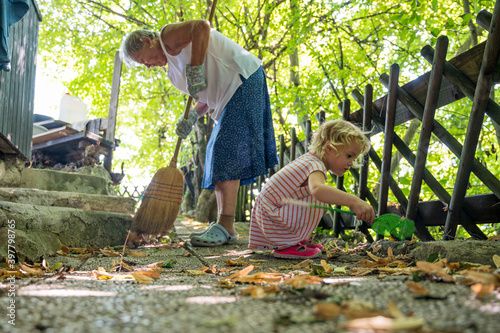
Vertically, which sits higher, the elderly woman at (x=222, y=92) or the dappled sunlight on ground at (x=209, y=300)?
the elderly woman at (x=222, y=92)

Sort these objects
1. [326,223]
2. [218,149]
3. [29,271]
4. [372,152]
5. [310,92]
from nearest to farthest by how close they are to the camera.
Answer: [29,271] → [218,149] → [372,152] → [326,223] → [310,92]

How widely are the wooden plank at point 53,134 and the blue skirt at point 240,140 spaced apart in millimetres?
4162

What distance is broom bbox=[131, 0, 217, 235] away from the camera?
2.85 m

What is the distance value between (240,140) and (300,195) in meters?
0.64

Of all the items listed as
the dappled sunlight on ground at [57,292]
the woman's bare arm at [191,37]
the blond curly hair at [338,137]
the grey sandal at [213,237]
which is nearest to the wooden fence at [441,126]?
the blond curly hair at [338,137]

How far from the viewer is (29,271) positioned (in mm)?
1617

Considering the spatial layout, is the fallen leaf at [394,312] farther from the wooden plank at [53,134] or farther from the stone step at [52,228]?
the wooden plank at [53,134]

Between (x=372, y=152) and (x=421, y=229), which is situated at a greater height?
(x=372, y=152)

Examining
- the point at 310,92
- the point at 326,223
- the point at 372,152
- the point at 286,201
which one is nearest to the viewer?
the point at 286,201

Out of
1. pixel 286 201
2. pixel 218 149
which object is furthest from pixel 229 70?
pixel 286 201

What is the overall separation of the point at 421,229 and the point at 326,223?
1.52 meters

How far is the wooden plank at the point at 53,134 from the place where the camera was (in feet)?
20.1

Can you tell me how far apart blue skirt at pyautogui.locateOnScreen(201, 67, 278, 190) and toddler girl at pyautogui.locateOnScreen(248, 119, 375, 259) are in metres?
0.34

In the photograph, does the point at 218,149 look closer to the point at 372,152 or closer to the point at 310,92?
the point at 372,152
